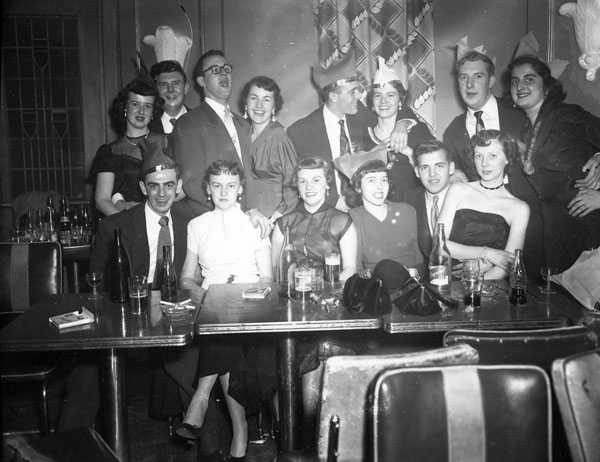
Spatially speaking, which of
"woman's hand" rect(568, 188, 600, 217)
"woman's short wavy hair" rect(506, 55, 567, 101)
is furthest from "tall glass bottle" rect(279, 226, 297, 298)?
"woman's hand" rect(568, 188, 600, 217)

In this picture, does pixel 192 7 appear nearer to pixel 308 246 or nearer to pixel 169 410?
pixel 308 246

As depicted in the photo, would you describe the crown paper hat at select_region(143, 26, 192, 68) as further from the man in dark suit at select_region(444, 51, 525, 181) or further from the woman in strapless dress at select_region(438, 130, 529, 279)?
the woman in strapless dress at select_region(438, 130, 529, 279)

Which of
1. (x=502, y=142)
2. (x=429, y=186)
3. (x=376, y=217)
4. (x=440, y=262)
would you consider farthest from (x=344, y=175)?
(x=502, y=142)

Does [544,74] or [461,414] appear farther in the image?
[544,74]

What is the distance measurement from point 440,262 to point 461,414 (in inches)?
81.7

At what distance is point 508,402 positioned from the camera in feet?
5.00

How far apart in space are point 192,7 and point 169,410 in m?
2.41

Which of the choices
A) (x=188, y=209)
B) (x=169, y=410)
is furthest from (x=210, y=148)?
(x=169, y=410)

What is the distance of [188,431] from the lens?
2801mm

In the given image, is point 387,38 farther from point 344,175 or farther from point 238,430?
point 238,430

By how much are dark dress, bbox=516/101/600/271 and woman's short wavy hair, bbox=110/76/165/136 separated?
237cm

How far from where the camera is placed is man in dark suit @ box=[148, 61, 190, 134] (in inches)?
145

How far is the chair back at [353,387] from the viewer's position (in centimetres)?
161

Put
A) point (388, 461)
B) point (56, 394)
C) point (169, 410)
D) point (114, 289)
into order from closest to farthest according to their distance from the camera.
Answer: point (388, 461), point (114, 289), point (169, 410), point (56, 394)
